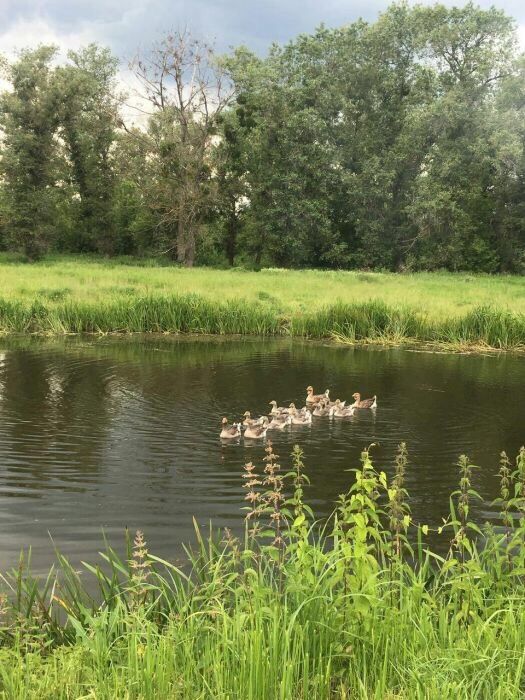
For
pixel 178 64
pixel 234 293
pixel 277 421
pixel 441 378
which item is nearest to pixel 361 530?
pixel 277 421

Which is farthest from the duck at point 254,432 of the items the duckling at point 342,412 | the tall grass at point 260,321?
the tall grass at point 260,321

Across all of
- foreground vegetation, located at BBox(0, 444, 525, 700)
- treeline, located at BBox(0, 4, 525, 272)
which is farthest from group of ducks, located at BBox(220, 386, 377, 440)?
treeline, located at BBox(0, 4, 525, 272)

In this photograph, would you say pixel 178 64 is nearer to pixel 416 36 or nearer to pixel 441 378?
pixel 416 36

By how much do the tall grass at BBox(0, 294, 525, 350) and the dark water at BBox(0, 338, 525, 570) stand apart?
83.4 inches

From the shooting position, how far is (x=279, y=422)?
13250 mm

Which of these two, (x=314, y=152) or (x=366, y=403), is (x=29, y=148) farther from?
(x=366, y=403)

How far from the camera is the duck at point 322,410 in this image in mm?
14289

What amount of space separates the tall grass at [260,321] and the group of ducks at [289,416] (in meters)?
10.3

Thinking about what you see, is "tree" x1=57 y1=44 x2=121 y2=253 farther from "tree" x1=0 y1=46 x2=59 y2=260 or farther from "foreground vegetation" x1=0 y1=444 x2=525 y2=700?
"foreground vegetation" x1=0 y1=444 x2=525 y2=700

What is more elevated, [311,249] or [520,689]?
[311,249]

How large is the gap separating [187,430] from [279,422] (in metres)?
1.87

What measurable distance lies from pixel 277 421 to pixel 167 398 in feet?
11.3

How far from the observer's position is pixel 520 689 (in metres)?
4.52

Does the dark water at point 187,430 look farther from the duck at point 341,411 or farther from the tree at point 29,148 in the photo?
the tree at point 29,148
